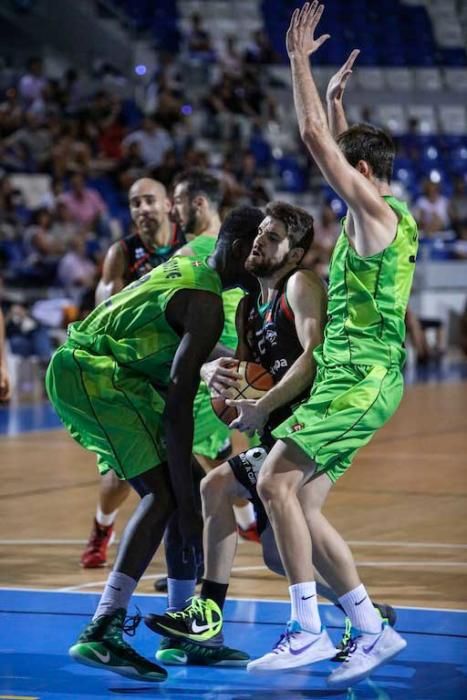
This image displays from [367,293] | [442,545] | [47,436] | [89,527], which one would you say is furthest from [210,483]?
[47,436]

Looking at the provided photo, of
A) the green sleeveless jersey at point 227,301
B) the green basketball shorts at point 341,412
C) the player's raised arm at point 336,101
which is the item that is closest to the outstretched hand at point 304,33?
the player's raised arm at point 336,101

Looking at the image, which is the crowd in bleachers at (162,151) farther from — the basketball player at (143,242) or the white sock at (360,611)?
the white sock at (360,611)

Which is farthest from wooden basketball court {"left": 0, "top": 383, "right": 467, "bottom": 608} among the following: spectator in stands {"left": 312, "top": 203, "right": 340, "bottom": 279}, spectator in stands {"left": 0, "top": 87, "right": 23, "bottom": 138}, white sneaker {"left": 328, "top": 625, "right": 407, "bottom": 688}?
spectator in stands {"left": 0, "top": 87, "right": 23, "bottom": 138}

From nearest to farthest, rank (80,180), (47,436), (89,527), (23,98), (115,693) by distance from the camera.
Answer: (115,693) → (89,527) → (47,436) → (80,180) → (23,98)

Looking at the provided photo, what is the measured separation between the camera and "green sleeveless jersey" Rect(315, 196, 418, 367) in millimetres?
4840

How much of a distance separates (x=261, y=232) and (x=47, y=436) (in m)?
7.65

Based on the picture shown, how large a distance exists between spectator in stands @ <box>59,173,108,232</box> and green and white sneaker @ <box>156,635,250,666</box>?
12.1 m

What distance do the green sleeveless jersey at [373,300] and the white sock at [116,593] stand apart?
Answer: 3.40ft

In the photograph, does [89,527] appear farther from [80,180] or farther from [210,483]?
[80,180]

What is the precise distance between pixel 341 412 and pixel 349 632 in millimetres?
829

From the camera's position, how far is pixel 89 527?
803 centimetres

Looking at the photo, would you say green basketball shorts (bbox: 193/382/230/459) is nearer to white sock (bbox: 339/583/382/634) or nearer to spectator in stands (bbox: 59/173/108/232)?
white sock (bbox: 339/583/382/634)

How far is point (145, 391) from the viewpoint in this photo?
17.0 feet

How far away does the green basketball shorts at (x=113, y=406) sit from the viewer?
16.6ft
